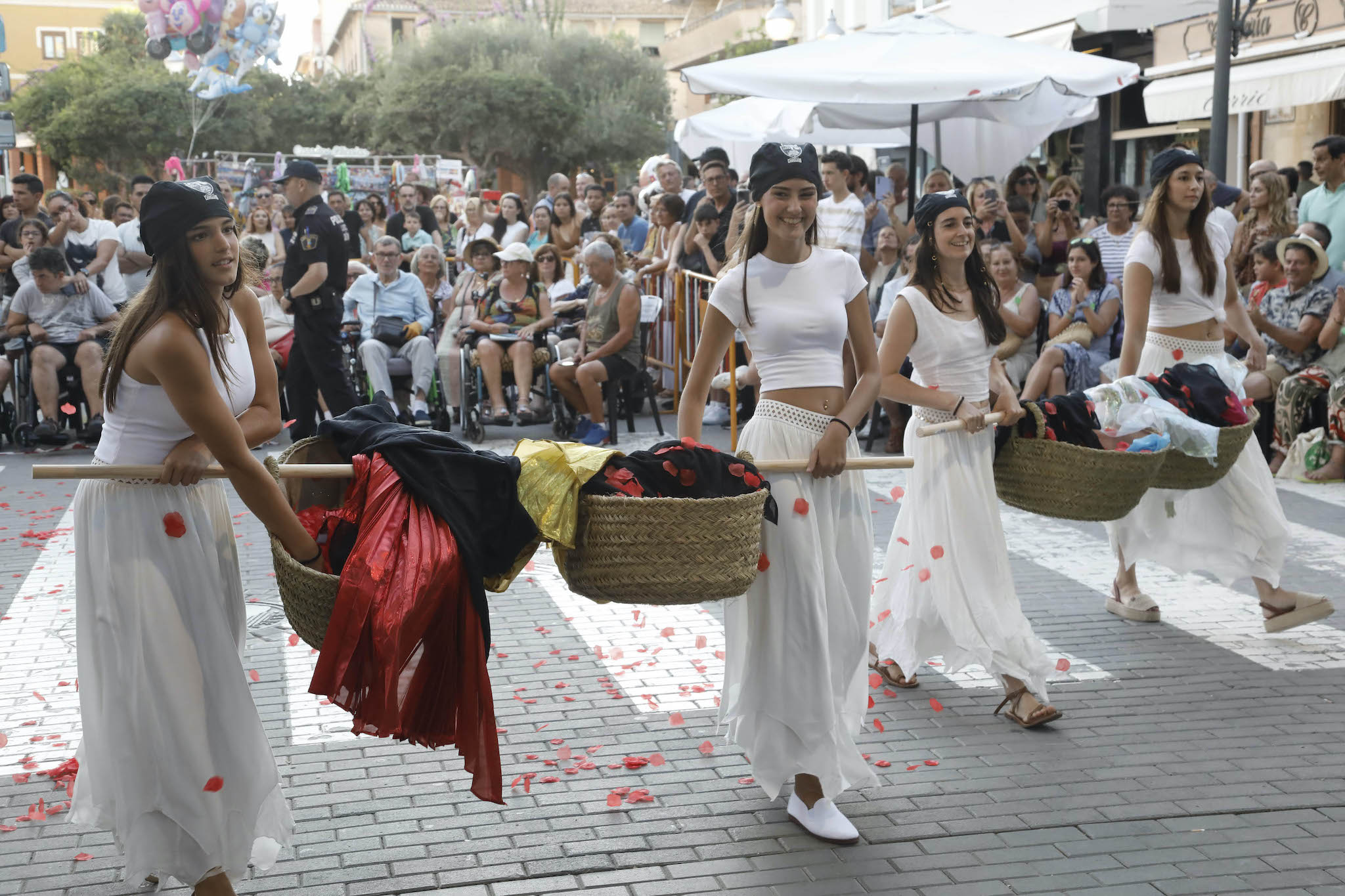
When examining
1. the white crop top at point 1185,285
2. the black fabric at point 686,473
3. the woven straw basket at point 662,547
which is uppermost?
the white crop top at point 1185,285

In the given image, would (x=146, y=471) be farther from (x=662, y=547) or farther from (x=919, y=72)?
(x=919, y=72)

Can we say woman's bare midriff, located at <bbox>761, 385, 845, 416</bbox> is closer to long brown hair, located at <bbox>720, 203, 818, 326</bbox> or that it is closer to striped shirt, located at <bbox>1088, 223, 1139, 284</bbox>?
long brown hair, located at <bbox>720, 203, 818, 326</bbox>

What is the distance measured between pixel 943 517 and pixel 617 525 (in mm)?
2182

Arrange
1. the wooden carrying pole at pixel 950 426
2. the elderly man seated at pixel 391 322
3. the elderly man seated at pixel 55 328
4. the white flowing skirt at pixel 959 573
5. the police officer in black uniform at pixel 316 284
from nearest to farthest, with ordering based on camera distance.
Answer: the wooden carrying pole at pixel 950 426, the white flowing skirt at pixel 959 573, the police officer in black uniform at pixel 316 284, the elderly man seated at pixel 55 328, the elderly man seated at pixel 391 322

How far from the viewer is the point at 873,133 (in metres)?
17.8

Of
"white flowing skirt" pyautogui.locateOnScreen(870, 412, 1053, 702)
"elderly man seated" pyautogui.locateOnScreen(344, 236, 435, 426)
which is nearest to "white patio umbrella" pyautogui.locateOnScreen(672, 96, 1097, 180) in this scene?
"elderly man seated" pyautogui.locateOnScreen(344, 236, 435, 426)

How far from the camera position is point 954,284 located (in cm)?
553

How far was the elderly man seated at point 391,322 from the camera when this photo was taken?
514 inches

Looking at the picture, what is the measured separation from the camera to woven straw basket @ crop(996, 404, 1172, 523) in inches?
208

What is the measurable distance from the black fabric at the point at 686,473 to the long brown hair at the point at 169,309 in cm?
114

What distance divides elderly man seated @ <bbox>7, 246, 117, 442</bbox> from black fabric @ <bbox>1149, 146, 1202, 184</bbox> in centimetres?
979

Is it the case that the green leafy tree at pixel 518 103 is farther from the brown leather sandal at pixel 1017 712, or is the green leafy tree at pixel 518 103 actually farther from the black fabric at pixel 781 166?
the black fabric at pixel 781 166

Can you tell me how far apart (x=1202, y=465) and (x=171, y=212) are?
433 centimetres

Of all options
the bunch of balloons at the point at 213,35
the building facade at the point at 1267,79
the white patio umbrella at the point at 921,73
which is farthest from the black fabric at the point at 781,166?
the bunch of balloons at the point at 213,35
